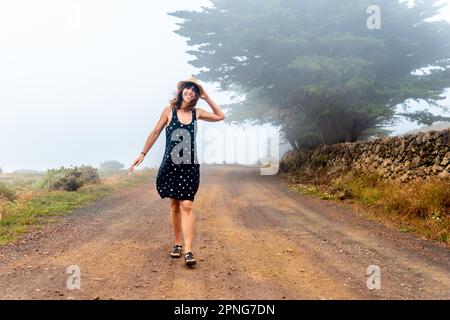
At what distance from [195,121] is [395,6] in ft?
56.9

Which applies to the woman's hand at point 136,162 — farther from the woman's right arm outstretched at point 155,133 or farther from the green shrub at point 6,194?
the green shrub at point 6,194

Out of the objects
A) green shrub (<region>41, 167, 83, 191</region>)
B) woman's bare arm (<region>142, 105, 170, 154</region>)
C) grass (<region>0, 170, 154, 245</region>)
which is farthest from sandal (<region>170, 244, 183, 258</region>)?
green shrub (<region>41, 167, 83, 191</region>)

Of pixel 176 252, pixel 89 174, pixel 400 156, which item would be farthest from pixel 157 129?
pixel 89 174

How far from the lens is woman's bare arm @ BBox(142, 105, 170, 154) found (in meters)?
5.67

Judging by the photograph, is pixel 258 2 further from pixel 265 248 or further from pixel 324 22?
pixel 265 248

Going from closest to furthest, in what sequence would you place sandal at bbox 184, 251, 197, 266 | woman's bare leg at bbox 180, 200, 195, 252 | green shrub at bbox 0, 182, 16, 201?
sandal at bbox 184, 251, 197, 266 < woman's bare leg at bbox 180, 200, 195, 252 < green shrub at bbox 0, 182, 16, 201

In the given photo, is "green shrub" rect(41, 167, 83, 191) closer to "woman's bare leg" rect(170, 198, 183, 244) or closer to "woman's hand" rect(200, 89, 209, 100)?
"woman's bare leg" rect(170, 198, 183, 244)

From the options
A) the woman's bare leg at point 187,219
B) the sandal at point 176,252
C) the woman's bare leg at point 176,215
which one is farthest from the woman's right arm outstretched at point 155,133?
the sandal at point 176,252

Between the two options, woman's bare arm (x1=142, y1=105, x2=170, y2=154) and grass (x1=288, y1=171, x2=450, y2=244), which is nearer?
woman's bare arm (x1=142, y1=105, x2=170, y2=154)

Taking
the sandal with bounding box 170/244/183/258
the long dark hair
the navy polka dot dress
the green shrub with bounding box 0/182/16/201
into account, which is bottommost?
the green shrub with bounding box 0/182/16/201

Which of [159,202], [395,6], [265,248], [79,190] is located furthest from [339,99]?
[265,248]

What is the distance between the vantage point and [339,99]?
750 inches

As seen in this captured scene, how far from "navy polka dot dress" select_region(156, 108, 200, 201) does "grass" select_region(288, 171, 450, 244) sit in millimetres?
4801

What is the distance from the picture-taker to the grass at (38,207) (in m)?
7.97
